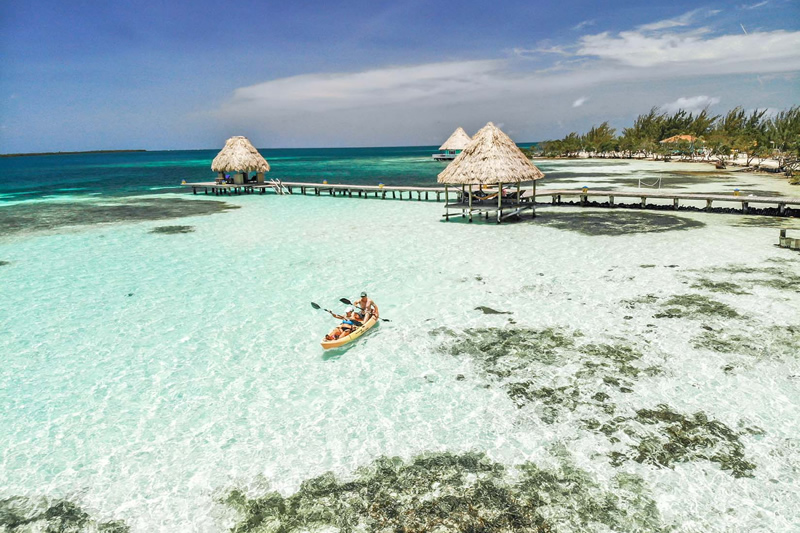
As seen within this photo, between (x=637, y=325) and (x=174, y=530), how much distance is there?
7.75 metres

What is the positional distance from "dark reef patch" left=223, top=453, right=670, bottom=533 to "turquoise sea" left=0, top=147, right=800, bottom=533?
0.02m

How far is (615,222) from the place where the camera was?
18.1 meters

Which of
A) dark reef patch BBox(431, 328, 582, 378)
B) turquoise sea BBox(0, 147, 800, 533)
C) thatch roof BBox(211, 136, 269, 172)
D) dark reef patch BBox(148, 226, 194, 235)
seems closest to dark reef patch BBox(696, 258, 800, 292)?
turquoise sea BBox(0, 147, 800, 533)

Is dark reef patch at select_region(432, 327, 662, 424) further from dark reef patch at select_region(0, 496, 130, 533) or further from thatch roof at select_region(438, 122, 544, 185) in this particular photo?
thatch roof at select_region(438, 122, 544, 185)

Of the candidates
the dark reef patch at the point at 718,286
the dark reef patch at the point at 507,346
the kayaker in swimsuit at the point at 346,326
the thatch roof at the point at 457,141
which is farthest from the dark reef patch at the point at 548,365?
the thatch roof at the point at 457,141

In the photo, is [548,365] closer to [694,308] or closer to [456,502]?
[456,502]

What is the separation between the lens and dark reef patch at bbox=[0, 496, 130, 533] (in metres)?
4.45

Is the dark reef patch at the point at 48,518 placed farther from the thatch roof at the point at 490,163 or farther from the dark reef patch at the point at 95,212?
the dark reef patch at the point at 95,212

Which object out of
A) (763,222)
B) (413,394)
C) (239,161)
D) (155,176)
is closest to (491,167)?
(763,222)

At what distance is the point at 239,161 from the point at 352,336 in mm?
25524

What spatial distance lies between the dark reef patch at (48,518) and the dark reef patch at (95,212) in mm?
19592

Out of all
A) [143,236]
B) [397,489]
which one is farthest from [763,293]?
[143,236]

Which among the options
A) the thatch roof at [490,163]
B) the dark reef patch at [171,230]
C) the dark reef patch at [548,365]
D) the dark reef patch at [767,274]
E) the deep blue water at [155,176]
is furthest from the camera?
the deep blue water at [155,176]

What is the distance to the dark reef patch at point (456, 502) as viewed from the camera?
4316 millimetres
